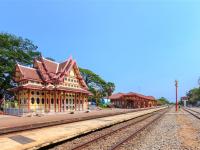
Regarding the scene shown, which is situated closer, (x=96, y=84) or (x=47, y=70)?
(x=47, y=70)

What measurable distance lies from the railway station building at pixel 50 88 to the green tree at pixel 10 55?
445 cm

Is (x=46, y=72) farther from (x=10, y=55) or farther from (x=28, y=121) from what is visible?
(x=28, y=121)

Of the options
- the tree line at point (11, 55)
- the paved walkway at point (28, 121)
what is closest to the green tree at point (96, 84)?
the tree line at point (11, 55)

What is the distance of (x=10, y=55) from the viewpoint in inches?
1998

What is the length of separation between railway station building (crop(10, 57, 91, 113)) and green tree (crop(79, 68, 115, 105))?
22157 millimetres

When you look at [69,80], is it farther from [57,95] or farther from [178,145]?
[178,145]

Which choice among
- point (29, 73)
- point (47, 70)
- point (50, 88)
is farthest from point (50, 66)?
point (50, 88)

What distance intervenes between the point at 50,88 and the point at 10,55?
1150 cm

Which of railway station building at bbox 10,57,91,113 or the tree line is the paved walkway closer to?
railway station building at bbox 10,57,91,113

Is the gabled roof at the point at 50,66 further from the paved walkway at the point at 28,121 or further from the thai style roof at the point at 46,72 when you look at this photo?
the paved walkway at the point at 28,121

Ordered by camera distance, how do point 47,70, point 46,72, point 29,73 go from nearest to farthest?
point 29,73 < point 46,72 < point 47,70

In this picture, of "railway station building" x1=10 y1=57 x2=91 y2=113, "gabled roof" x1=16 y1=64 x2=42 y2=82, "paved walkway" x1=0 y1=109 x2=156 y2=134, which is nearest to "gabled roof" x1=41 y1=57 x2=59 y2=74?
"railway station building" x1=10 y1=57 x2=91 y2=113

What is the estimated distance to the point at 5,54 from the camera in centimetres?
5025

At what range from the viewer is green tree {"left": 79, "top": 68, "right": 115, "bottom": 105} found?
77756 mm
